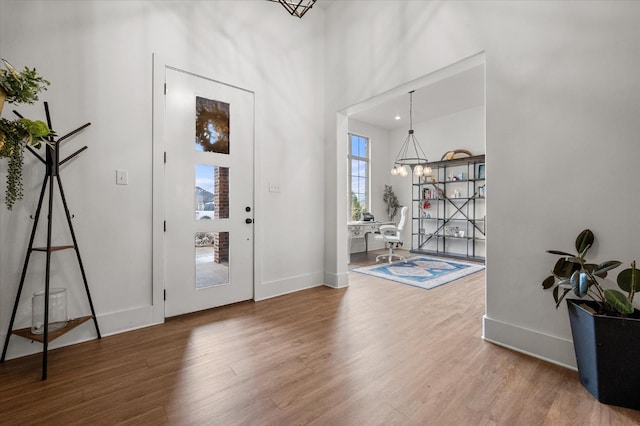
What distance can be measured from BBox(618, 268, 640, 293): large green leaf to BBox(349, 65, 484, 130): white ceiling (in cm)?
388

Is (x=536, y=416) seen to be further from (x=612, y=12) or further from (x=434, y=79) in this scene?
(x=434, y=79)

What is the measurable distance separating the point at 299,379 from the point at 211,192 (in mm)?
2049

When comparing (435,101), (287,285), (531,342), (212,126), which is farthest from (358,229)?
(531,342)

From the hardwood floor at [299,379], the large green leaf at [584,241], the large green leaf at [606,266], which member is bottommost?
the hardwood floor at [299,379]

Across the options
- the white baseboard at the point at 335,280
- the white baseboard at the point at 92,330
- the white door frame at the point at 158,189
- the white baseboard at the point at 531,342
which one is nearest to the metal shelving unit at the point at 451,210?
the white baseboard at the point at 335,280

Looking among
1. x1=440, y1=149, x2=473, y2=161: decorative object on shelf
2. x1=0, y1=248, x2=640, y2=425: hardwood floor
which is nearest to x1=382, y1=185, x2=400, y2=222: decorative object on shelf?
x1=440, y1=149, x2=473, y2=161: decorative object on shelf

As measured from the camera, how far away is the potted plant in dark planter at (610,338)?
59.1 inches

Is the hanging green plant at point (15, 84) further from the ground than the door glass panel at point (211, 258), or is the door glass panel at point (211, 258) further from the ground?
the hanging green plant at point (15, 84)

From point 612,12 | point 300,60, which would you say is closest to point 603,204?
point 612,12

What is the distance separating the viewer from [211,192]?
303 centimetres

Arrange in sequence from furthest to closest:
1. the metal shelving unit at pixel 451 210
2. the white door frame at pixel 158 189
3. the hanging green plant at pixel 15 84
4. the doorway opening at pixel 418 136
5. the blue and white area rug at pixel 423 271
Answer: the metal shelving unit at pixel 451 210, the doorway opening at pixel 418 136, the blue and white area rug at pixel 423 271, the white door frame at pixel 158 189, the hanging green plant at pixel 15 84

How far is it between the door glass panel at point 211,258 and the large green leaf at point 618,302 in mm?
3033

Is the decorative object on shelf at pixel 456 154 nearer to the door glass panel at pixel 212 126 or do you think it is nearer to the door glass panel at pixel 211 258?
the door glass panel at pixel 212 126

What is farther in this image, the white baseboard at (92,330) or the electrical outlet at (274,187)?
the electrical outlet at (274,187)
